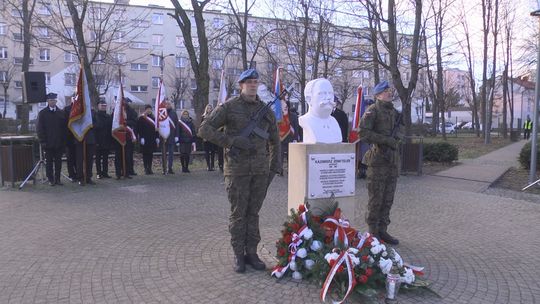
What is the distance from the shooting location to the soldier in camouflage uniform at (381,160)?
6.13m

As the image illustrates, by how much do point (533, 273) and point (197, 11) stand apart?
638 inches

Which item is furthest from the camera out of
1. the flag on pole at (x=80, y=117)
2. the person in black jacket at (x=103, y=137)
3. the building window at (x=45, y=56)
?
the building window at (x=45, y=56)

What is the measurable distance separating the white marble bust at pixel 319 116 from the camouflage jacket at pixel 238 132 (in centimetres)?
60

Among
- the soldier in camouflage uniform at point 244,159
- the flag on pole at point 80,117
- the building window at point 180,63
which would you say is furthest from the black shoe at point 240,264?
the building window at point 180,63

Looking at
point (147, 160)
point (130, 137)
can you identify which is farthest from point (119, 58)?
point (130, 137)

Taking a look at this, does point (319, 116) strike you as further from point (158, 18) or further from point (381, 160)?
point (158, 18)

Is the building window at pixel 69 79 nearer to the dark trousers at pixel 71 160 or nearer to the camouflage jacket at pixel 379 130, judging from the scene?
the dark trousers at pixel 71 160

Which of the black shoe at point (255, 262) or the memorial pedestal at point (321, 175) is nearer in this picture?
the black shoe at point (255, 262)

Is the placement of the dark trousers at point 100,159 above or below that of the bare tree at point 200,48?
below

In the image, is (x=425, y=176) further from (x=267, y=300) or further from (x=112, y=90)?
(x=112, y=90)

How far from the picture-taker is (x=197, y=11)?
→ 18562 millimetres

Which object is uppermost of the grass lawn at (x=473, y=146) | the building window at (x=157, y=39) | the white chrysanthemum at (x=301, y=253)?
the building window at (x=157, y=39)

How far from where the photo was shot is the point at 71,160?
1170 centimetres

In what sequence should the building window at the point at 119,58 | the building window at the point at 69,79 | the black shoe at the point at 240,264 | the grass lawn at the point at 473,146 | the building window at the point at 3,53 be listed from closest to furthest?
the black shoe at the point at 240,264 → the grass lawn at the point at 473,146 → the building window at the point at 119,58 → the building window at the point at 69,79 → the building window at the point at 3,53
